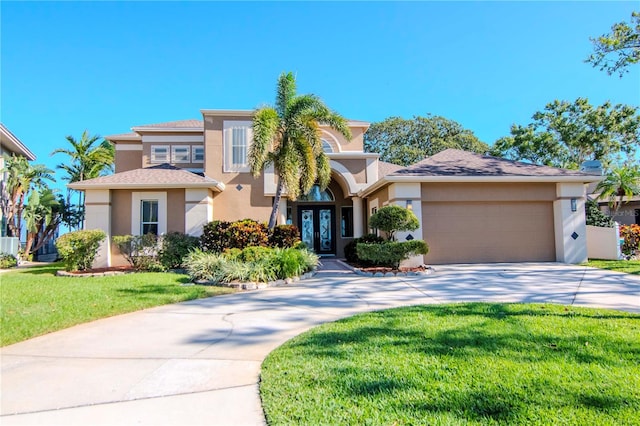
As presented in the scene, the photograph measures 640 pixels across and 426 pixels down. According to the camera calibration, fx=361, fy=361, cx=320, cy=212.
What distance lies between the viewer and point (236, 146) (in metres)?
16.1

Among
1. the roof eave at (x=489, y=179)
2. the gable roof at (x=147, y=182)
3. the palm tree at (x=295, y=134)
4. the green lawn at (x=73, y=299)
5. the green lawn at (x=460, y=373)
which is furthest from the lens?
the gable roof at (x=147, y=182)

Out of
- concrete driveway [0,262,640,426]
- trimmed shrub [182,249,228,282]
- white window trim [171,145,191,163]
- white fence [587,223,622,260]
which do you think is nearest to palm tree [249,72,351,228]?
trimmed shrub [182,249,228,282]

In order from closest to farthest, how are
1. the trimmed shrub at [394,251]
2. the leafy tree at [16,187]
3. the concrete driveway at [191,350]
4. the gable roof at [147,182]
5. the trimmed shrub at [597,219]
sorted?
the concrete driveway at [191,350] → the trimmed shrub at [394,251] → the gable roof at [147,182] → the trimmed shrub at [597,219] → the leafy tree at [16,187]

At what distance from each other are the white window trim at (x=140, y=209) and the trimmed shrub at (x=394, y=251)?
7837mm

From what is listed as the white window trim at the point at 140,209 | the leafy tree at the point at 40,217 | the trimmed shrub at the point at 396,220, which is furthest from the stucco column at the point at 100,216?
the trimmed shrub at the point at 396,220

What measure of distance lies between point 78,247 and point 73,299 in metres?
5.72

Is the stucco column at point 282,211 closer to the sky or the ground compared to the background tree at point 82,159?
closer to the ground

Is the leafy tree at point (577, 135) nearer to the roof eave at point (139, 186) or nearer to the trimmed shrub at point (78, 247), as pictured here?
the roof eave at point (139, 186)

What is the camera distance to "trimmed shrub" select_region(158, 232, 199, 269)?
12492mm

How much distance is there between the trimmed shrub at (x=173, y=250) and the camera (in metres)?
12.5

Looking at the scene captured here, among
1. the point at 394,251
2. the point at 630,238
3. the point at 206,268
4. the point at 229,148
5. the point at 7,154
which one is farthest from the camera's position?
the point at 7,154

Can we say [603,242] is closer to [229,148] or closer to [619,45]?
[619,45]

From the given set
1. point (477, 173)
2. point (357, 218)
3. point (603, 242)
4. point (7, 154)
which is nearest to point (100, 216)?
point (7, 154)

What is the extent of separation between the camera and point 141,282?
9.47m
